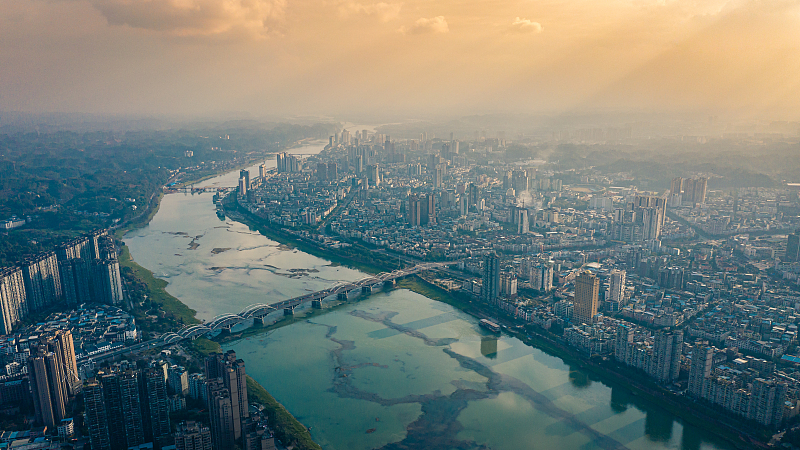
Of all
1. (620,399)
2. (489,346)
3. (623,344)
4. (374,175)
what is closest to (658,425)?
(620,399)

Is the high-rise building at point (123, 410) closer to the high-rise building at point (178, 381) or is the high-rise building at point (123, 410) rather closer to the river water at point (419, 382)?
the high-rise building at point (178, 381)

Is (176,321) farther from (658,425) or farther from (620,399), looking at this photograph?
(658,425)

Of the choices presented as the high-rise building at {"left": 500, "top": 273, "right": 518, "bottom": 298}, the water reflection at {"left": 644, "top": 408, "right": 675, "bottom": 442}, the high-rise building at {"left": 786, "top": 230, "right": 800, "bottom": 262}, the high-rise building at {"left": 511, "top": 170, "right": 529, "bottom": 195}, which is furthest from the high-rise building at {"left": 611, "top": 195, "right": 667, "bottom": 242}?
the water reflection at {"left": 644, "top": 408, "right": 675, "bottom": 442}

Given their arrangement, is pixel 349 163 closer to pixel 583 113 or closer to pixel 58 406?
pixel 58 406

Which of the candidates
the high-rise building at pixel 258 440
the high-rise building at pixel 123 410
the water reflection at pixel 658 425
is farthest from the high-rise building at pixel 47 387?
the water reflection at pixel 658 425

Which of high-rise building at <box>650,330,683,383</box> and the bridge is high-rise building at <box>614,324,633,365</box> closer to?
high-rise building at <box>650,330,683,383</box>

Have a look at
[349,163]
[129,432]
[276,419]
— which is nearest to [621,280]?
[276,419]
